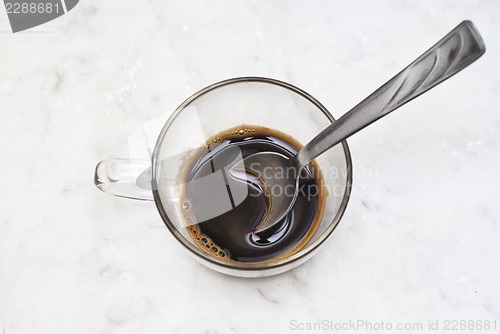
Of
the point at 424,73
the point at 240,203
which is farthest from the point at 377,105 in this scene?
the point at 240,203

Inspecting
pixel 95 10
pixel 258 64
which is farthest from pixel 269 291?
pixel 95 10

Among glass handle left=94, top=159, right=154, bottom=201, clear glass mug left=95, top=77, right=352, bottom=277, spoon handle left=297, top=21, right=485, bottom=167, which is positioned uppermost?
spoon handle left=297, top=21, right=485, bottom=167

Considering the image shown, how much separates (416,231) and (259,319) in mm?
287

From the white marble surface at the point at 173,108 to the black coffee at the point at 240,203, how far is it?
67 mm

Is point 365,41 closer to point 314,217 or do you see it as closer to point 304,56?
point 304,56

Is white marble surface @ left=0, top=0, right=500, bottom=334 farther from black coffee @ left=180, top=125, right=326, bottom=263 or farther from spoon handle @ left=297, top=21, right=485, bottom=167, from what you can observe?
spoon handle @ left=297, top=21, right=485, bottom=167

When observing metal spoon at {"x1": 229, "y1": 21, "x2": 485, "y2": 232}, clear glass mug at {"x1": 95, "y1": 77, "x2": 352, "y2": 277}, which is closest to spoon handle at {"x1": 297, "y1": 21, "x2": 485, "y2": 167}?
metal spoon at {"x1": 229, "y1": 21, "x2": 485, "y2": 232}

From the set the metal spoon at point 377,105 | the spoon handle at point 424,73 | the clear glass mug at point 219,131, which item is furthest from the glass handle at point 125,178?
the spoon handle at point 424,73

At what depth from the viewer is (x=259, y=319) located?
0.82 meters

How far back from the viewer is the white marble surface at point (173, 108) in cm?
83

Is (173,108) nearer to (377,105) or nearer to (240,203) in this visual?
(240,203)

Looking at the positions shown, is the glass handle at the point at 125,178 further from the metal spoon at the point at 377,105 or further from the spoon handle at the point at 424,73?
the spoon handle at the point at 424,73

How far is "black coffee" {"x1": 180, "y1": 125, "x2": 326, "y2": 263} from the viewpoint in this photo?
0.80 meters

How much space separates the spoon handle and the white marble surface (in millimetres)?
274
